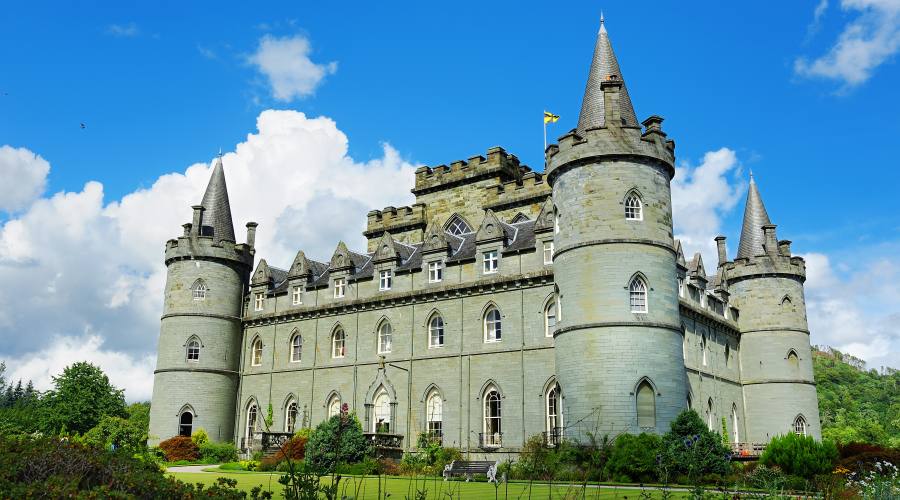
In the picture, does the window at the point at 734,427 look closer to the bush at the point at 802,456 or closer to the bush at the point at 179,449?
the bush at the point at 802,456

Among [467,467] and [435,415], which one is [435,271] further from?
[467,467]

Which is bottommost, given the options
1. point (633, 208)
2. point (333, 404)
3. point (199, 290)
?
point (333, 404)

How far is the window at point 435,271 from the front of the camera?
36.6 m

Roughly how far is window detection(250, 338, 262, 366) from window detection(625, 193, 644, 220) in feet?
72.5

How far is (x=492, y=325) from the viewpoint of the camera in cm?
3447

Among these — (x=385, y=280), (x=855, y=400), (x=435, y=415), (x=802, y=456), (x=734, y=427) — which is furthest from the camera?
(x=855, y=400)

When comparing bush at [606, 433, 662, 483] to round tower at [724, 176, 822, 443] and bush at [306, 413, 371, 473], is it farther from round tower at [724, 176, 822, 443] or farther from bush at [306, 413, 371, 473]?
round tower at [724, 176, 822, 443]

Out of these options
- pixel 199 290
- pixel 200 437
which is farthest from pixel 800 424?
pixel 199 290

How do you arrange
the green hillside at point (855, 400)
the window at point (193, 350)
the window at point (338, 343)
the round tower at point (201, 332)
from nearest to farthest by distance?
the window at point (338, 343) → the round tower at point (201, 332) → the window at point (193, 350) → the green hillside at point (855, 400)

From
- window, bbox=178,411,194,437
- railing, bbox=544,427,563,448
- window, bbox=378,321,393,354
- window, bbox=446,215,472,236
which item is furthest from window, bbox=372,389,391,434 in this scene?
window, bbox=446,215,472,236

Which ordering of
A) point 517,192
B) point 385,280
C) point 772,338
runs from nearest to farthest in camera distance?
point 385,280
point 772,338
point 517,192

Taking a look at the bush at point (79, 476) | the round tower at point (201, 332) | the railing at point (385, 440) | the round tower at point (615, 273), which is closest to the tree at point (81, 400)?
the round tower at point (201, 332)

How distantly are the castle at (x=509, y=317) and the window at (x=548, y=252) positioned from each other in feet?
0.29

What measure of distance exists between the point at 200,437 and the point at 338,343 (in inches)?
324
